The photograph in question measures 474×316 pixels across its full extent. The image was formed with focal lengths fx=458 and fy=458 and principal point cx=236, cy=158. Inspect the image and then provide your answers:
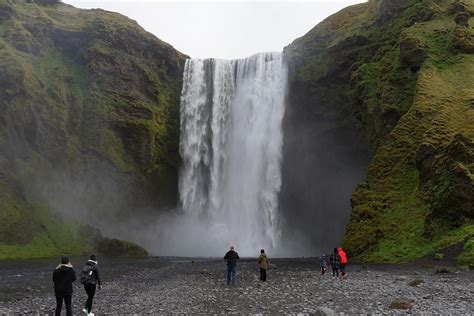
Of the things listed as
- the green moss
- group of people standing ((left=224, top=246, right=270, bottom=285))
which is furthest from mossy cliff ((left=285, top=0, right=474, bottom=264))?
group of people standing ((left=224, top=246, right=270, bottom=285))

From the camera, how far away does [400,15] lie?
62.2 meters

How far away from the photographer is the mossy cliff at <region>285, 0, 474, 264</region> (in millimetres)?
33094

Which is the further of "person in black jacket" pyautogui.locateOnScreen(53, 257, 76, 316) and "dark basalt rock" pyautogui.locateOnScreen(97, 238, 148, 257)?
"dark basalt rock" pyautogui.locateOnScreen(97, 238, 148, 257)

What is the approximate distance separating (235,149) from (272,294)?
172 feet

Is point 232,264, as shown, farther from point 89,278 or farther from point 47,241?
point 47,241

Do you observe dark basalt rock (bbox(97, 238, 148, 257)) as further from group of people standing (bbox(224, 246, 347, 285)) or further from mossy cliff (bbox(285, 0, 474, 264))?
group of people standing (bbox(224, 246, 347, 285))

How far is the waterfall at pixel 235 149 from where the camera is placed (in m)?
66.0

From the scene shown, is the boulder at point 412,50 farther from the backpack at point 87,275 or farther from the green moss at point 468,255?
the backpack at point 87,275

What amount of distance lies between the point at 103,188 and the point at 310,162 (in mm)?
31789

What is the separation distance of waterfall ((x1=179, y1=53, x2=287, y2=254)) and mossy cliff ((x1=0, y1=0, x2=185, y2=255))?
16.2 feet

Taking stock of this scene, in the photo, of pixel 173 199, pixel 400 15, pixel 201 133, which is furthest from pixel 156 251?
pixel 400 15

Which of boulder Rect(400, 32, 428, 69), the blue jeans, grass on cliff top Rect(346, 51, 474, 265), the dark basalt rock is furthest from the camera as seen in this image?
the dark basalt rock

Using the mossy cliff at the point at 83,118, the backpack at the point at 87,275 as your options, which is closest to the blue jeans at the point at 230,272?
the backpack at the point at 87,275

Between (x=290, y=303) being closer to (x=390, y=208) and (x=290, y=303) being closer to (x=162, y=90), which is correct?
(x=390, y=208)
